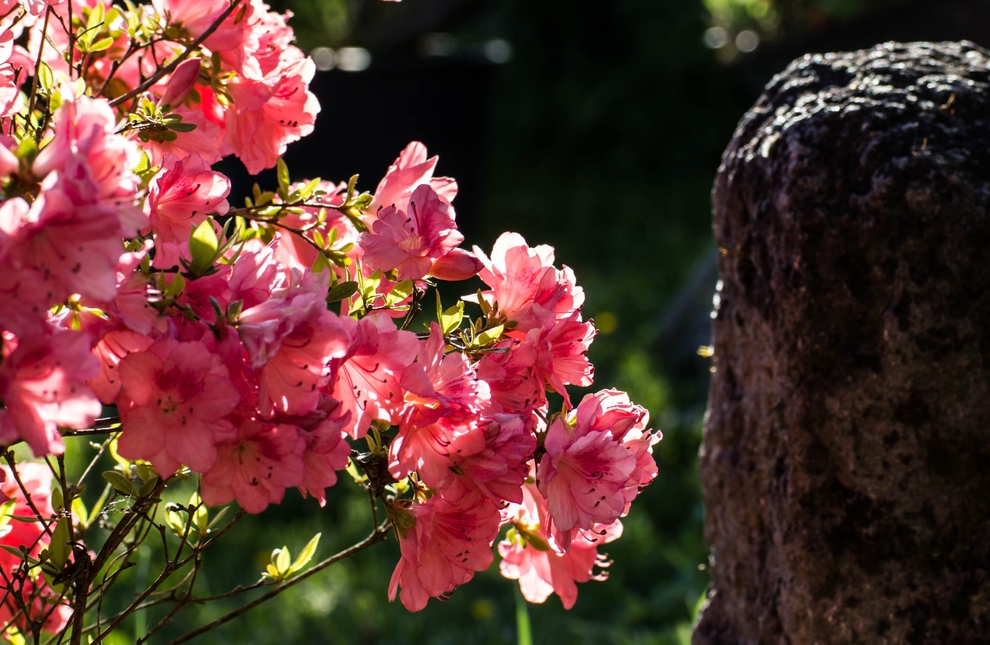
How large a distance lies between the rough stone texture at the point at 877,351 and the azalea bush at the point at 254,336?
17.8 inches

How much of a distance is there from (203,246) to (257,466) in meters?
0.19

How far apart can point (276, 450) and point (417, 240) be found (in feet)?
0.85

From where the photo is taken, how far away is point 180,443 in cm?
81

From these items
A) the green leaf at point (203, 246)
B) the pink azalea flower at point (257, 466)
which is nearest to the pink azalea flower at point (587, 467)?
the pink azalea flower at point (257, 466)

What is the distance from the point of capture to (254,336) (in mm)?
780

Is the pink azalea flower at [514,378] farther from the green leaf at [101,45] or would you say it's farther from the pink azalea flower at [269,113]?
the green leaf at [101,45]

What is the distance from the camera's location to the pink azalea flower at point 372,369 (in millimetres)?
→ 849

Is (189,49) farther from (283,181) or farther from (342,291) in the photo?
(342,291)

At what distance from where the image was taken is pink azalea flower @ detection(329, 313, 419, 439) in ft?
2.78

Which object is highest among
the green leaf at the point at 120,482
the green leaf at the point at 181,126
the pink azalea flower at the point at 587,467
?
the green leaf at the point at 181,126

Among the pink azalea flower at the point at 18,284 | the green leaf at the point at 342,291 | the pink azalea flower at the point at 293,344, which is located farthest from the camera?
the green leaf at the point at 342,291

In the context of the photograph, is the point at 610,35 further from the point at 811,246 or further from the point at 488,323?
the point at 488,323

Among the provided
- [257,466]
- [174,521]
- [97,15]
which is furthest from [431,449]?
[97,15]

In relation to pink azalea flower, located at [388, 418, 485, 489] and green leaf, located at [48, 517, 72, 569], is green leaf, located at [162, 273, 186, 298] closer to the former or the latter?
pink azalea flower, located at [388, 418, 485, 489]
